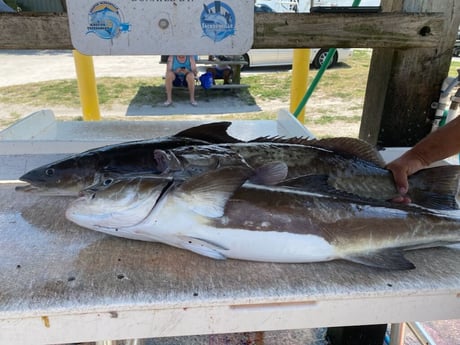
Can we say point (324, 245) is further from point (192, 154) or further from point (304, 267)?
point (192, 154)

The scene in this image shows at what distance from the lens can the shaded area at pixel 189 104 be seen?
8.30 metres

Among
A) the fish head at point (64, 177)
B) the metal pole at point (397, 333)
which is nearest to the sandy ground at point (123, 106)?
the metal pole at point (397, 333)

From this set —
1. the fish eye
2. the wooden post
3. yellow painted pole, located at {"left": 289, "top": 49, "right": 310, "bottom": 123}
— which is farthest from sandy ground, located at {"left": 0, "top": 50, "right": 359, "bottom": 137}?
the fish eye

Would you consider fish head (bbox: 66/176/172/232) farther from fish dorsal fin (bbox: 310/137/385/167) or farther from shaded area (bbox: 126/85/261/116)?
shaded area (bbox: 126/85/261/116)

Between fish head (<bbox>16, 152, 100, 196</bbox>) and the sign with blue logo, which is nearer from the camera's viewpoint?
fish head (<bbox>16, 152, 100, 196</bbox>)

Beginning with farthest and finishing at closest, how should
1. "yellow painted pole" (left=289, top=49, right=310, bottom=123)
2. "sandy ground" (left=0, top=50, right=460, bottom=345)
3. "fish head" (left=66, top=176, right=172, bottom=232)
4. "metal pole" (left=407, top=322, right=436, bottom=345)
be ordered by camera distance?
"yellow painted pole" (left=289, top=49, right=310, bottom=123), "sandy ground" (left=0, top=50, right=460, bottom=345), "metal pole" (left=407, top=322, right=436, bottom=345), "fish head" (left=66, top=176, right=172, bottom=232)

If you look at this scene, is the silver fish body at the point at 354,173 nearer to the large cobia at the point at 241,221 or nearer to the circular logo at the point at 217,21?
the large cobia at the point at 241,221

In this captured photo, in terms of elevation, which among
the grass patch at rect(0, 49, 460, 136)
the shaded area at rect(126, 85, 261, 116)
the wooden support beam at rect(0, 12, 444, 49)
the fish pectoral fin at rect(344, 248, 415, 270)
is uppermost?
the wooden support beam at rect(0, 12, 444, 49)

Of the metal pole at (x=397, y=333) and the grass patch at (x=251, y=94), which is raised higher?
the metal pole at (x=397, y=333)

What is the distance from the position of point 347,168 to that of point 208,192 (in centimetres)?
65

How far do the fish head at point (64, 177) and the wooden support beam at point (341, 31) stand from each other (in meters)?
0.64

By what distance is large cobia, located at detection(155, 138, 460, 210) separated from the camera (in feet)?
5.15

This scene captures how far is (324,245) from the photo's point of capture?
1320 millimetres

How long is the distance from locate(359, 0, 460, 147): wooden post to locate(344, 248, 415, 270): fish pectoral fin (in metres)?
1.24
